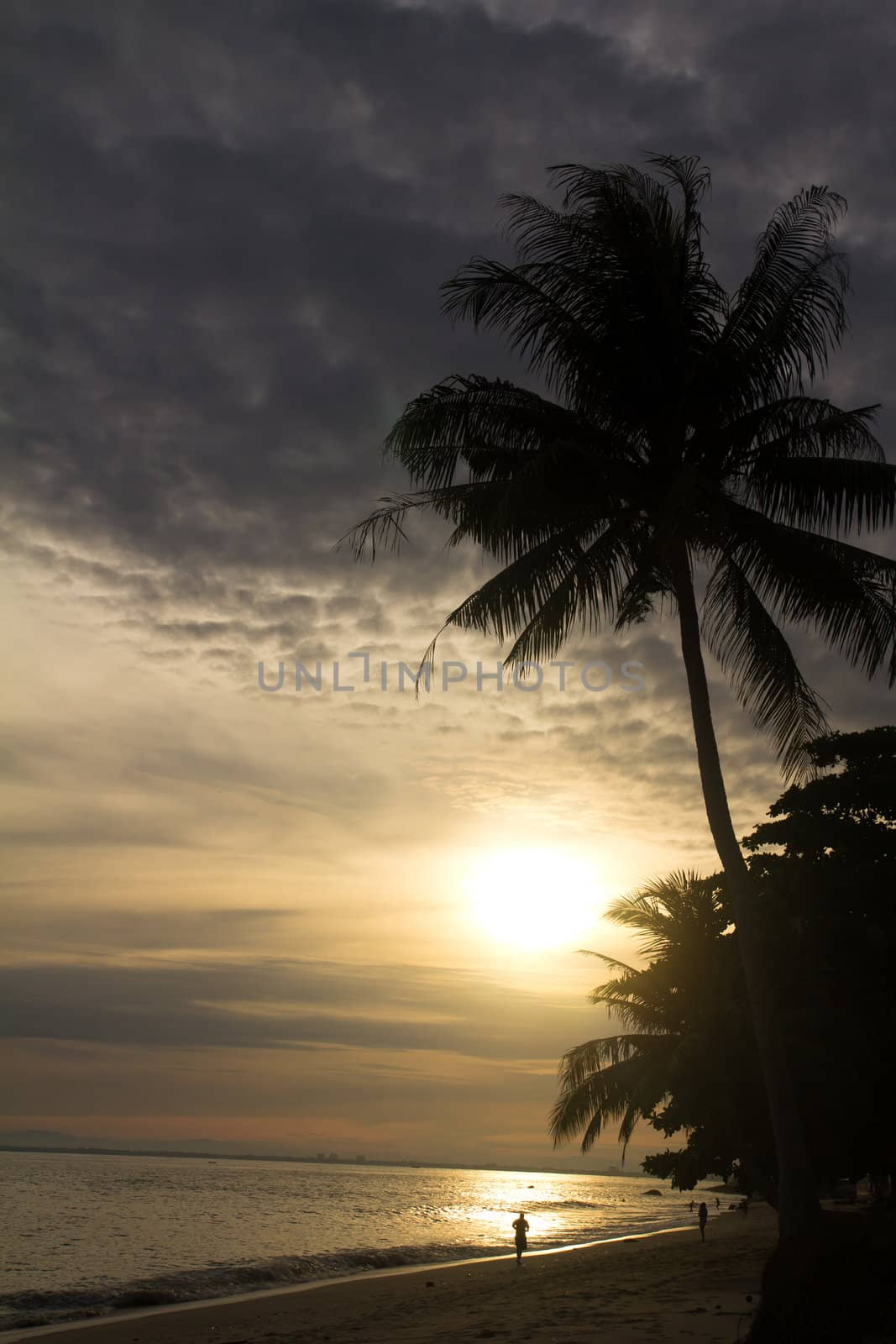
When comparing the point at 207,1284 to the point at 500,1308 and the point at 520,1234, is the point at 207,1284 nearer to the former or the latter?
the point at 520,1234

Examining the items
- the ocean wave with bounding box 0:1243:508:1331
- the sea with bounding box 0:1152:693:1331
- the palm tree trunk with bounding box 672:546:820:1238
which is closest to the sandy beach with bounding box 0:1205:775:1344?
the ocean wave with bounding box 0:1243:508:1331

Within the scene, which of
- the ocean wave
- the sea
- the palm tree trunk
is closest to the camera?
the palm tree trunk

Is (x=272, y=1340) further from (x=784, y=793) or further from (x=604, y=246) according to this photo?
(x=604, y=246)

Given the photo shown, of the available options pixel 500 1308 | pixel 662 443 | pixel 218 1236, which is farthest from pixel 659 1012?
pixel 218 1236

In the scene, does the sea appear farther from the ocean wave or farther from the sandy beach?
the sandy beach

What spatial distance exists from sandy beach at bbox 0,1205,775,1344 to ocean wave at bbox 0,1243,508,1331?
1.64 meters

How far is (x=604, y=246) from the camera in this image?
1291cm

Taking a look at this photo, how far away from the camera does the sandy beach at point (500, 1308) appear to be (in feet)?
47.2

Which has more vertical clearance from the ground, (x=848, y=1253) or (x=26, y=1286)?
(x=848, y=1253)

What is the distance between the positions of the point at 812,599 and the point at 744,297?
159 inches

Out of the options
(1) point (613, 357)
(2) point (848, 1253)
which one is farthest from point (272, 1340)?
(1) point (613, 357)

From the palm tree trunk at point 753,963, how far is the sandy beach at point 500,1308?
2.83m

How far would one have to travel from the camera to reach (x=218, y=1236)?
46906 millimetres

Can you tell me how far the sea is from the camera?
28656mm
